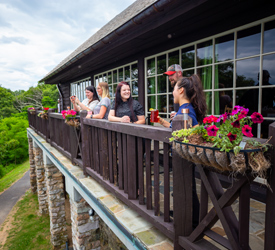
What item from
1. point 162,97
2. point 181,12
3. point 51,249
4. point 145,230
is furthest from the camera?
point 51,249

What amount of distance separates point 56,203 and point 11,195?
11069 mm

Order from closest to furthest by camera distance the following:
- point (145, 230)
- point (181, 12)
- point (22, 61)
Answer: point (145, 230), point (181, 12), point (22, 61)

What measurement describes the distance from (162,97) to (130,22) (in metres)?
1.81

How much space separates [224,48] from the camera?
3014 millimetres

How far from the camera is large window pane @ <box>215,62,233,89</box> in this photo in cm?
295

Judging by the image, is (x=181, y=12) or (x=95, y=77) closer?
(x=181, y=12)

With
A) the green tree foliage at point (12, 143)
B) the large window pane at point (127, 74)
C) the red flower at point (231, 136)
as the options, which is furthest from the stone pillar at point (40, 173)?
the green tree foliage at point (12, 143)

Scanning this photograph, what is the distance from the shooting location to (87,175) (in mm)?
3316

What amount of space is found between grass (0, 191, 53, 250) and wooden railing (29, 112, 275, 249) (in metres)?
8.06

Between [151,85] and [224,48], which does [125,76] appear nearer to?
[151,85]

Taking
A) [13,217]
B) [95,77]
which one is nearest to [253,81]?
[95,77]

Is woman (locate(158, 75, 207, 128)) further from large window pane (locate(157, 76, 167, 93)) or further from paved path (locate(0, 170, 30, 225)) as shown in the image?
paved path (locate(0, 170, 30, 225))

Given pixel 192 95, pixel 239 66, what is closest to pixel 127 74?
pixel 239 66

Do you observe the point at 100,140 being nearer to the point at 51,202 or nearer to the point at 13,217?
the point at 51,202
